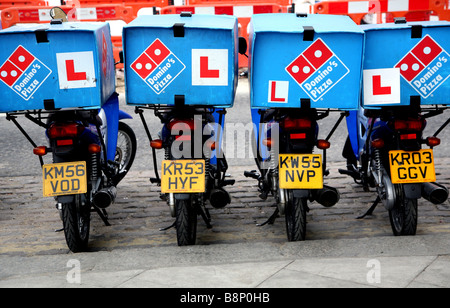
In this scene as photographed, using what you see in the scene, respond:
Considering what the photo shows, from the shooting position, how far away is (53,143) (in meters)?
4.76

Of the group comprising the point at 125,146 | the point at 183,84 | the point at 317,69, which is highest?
the point at 317,69

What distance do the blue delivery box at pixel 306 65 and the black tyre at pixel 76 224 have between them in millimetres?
1504

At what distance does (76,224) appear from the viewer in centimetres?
469

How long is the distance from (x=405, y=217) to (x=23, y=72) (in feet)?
9.53

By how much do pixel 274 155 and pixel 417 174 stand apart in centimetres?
104

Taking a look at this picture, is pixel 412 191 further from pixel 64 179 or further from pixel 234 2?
pixel 234 2

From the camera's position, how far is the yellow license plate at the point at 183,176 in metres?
4.63

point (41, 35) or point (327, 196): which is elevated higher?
point (41, 35)

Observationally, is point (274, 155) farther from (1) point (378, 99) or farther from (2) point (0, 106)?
(2) point (0, 106)

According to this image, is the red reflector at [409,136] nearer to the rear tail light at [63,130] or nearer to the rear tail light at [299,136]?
the rear tail light at [299,136]

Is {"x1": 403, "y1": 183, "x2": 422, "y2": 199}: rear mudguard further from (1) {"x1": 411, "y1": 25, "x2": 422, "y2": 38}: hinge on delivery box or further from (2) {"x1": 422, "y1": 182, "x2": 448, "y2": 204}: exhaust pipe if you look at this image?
(1) {"x1": 411, "y1": 25, "x2": 422, "y2": 38}: hinge on delivery box

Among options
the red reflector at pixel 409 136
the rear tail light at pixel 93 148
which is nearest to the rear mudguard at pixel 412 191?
the red reflector at pixel 409 136

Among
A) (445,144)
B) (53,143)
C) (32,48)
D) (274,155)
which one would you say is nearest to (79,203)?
(53,143)

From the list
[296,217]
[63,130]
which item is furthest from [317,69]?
[63,130]
